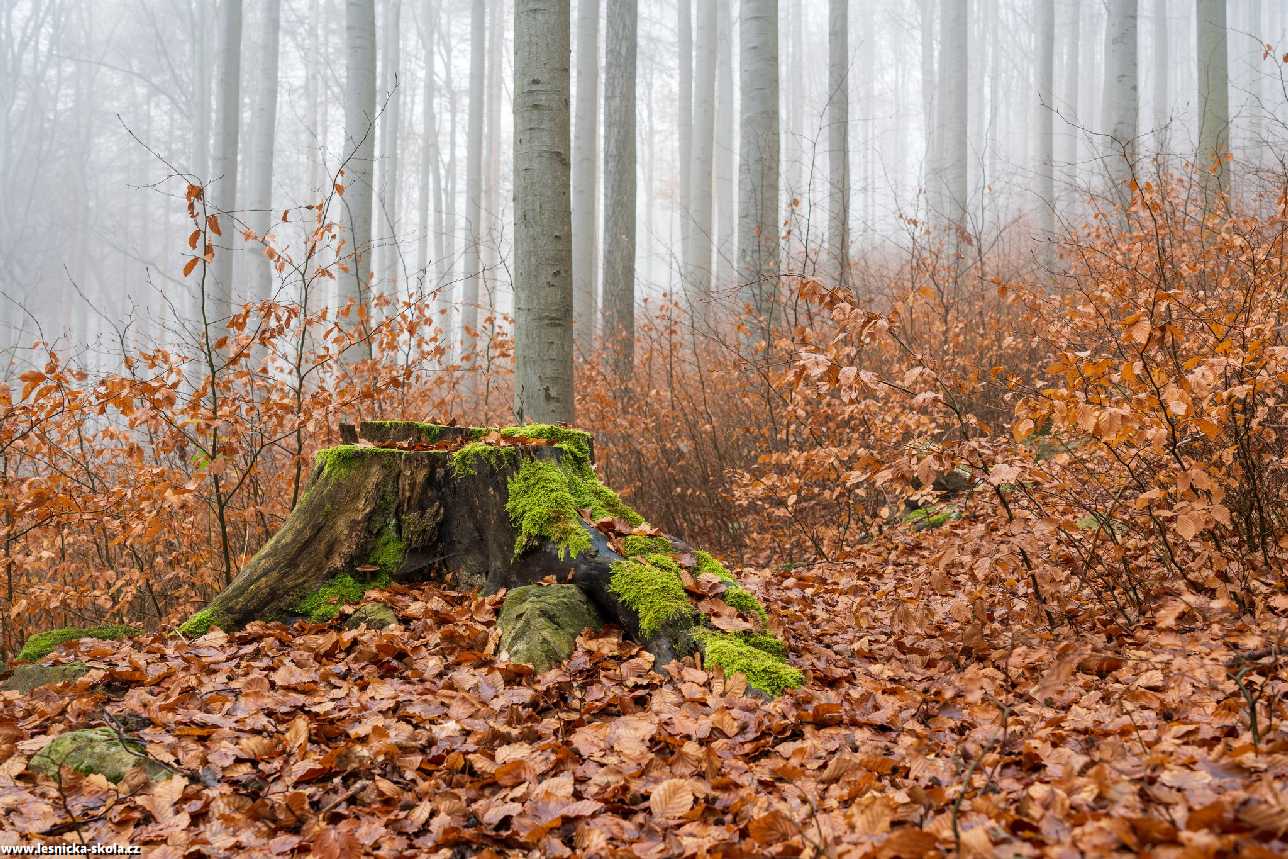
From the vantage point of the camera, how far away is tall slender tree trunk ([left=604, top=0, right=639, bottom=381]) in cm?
960

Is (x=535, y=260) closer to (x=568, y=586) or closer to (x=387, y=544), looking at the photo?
(x=387, y=544)

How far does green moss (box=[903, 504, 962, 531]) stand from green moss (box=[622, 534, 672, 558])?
8.93 feet

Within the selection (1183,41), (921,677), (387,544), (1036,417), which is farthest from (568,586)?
(1183,41)

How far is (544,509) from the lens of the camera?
399 centimetres

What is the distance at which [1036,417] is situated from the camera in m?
3.23

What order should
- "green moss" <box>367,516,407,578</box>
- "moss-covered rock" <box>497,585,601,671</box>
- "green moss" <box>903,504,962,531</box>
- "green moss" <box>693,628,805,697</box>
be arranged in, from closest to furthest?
"green moss" <box>693,628,805,697</box> < "moss-covered rock" <box>497,585,601,671</box> < "green moss" <box>367,516,407,578</box> < "green moss" <box>903,504,962,531</box>

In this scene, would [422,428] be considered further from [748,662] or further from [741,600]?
[748,662]

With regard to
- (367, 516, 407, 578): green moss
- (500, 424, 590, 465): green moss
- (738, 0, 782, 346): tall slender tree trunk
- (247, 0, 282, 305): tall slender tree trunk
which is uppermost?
(247, 0, 282, 305): tall slender tree trunk

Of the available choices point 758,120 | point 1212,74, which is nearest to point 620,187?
point 758,120

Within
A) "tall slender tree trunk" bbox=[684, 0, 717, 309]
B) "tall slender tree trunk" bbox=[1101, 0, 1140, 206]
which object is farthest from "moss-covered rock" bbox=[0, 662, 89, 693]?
"tall slender tree trunk" bbox=[1101, 0, 1140, 206]

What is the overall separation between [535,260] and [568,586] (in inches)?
101

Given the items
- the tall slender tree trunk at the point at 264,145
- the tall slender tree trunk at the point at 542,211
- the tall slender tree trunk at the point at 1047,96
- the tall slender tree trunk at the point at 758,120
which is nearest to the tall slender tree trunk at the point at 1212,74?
the tall slender tree trunk at the point at 1047,96

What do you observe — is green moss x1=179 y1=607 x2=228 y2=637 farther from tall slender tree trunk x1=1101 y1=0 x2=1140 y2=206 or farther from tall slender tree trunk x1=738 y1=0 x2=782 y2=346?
tall slender tree trunk x1=1101 y1=0 x2=1140 y2=206

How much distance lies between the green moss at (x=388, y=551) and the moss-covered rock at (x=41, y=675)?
132cm
